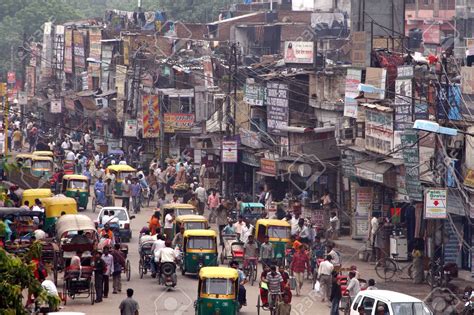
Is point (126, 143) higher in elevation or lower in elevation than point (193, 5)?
lower

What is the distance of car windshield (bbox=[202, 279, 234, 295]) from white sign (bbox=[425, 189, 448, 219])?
20.0 feet

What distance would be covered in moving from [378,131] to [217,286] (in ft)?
46.8

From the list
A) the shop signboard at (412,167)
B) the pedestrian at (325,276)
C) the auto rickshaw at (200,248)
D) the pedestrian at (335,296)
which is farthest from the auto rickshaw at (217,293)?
the shop signboard at (412,167)

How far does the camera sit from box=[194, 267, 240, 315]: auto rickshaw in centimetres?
2727

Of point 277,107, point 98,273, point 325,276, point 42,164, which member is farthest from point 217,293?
point 42,164

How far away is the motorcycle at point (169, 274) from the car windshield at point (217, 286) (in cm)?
423

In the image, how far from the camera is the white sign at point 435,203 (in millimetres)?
31188

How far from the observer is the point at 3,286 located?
13.9 metres

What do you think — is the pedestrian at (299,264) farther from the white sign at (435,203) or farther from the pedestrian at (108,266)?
the pedestrian at (108,266)

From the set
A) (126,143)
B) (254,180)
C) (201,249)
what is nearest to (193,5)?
(126,143)

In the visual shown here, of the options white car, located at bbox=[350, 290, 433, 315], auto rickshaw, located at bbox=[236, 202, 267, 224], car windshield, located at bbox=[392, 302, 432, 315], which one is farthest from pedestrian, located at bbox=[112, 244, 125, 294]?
auto rickshaw, located at bbox=[236, 202, 267, 224]

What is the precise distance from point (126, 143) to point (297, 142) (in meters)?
23.0

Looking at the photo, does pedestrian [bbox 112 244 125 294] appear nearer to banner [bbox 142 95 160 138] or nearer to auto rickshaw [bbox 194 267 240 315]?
auto rickshaw [bbox 194 267 240 315]

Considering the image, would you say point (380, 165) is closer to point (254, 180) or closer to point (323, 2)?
point (254, 180)
